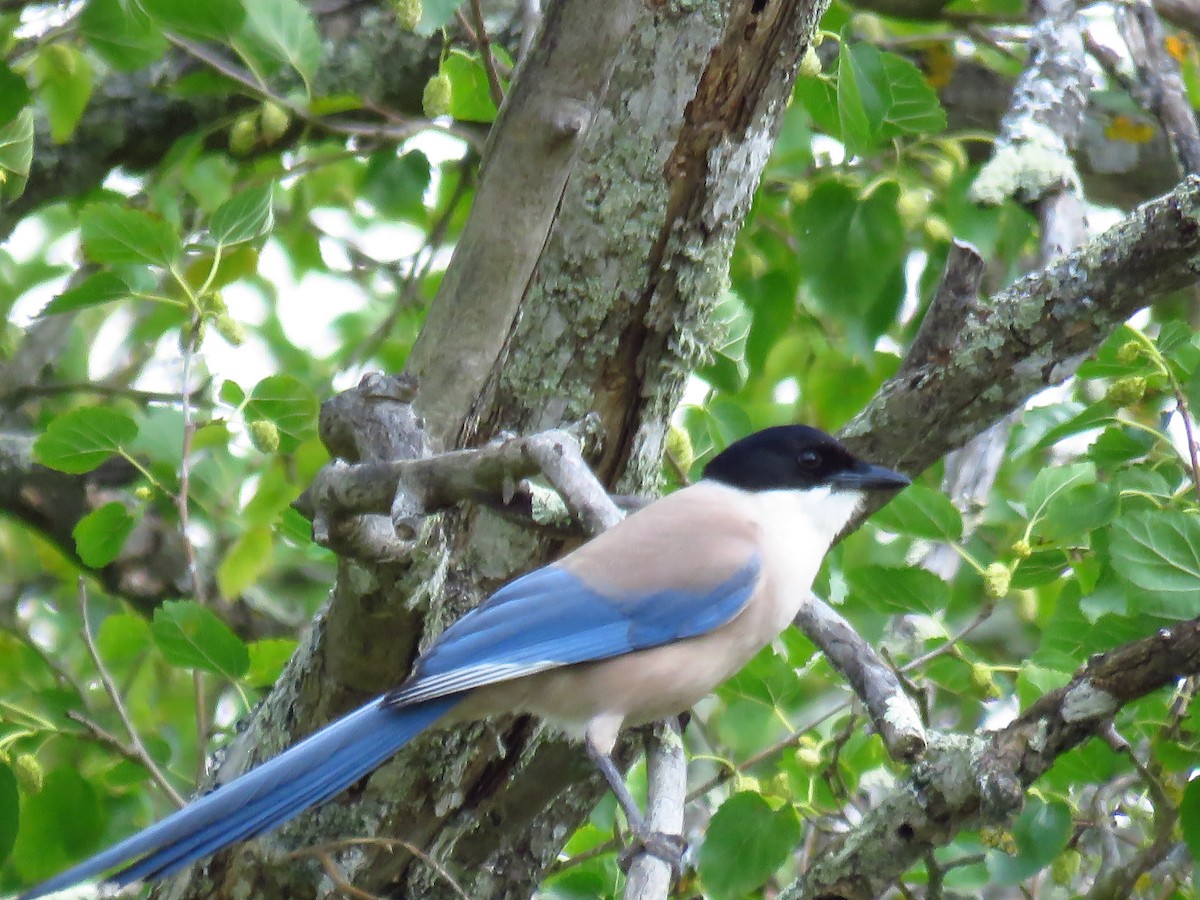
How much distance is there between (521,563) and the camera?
2895 mm

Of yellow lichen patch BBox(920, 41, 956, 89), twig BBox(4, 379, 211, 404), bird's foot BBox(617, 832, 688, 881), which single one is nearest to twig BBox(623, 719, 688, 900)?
bird's foot BBox(617, 832, 688, 881)

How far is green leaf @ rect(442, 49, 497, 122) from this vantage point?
144 inches

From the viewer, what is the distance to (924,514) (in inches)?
121

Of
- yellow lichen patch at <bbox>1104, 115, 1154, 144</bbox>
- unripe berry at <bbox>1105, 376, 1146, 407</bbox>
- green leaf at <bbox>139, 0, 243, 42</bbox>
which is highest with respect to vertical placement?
green leaf at <bbox>139, 0, 243, 42</bbox>

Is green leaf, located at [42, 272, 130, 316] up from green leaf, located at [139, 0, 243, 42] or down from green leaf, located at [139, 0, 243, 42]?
down

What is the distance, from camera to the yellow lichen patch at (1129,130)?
4.82m

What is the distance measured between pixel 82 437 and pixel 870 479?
5.61 feet

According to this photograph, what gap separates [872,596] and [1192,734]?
669mm

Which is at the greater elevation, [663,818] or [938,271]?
[663,818]

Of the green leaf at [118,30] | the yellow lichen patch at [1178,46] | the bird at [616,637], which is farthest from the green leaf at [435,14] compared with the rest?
the yellow lichen patch at [1178,46]

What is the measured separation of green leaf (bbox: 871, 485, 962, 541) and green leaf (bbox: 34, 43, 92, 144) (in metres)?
2.28

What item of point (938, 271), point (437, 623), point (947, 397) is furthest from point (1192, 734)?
point (938, 271)

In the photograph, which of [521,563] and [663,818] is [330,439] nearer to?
[521,563]

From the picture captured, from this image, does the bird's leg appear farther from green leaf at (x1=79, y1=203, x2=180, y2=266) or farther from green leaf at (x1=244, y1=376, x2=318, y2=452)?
green leaf at (x1=79, y1=203, x2=180, y2=266)
